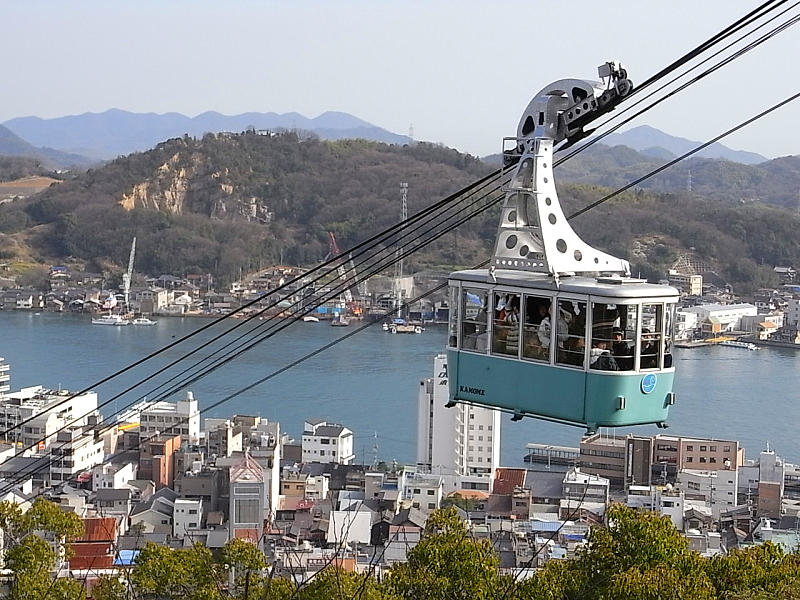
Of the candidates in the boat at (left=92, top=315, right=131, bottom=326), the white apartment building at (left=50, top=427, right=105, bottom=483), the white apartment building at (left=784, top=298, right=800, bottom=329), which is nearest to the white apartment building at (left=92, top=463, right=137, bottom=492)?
the white apartment building at (left=50, top=427, right=105, bottom=483)

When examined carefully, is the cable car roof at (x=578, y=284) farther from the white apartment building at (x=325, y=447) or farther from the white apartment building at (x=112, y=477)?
the white apartment building at (x=325, y=447)

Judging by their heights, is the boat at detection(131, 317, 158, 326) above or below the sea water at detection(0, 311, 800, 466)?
above

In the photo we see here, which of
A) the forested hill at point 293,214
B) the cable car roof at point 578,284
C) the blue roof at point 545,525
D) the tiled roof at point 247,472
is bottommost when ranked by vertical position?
the blue roof at point 545,525

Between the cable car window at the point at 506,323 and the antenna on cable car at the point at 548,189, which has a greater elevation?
the antenna on cable car at the point at 548,189

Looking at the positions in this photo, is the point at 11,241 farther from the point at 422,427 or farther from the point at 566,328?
the point at 566,328

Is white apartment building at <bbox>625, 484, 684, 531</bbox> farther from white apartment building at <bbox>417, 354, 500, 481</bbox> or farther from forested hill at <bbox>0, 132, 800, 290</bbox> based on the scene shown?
forested hill at <bbox>0, 132, 800, 290</bbox>

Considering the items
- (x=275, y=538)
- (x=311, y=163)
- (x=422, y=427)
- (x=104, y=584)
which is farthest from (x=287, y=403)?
(x=311, y=163)

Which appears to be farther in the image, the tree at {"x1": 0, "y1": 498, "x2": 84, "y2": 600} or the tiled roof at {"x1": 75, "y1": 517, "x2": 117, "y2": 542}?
the tiled roof at {"x1": 75, "y1": 517, "x2": 117, "y2": 542}

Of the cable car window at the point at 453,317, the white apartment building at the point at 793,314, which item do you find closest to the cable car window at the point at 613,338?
the cable car window at the point at 453,317
